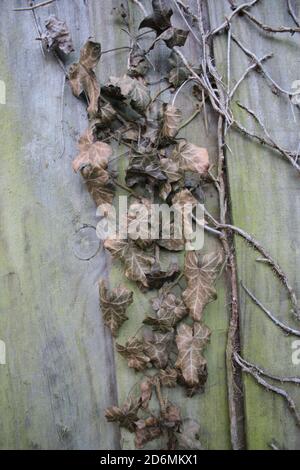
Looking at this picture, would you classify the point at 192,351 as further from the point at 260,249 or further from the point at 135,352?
the point at 260,249

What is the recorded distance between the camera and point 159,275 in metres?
1.55

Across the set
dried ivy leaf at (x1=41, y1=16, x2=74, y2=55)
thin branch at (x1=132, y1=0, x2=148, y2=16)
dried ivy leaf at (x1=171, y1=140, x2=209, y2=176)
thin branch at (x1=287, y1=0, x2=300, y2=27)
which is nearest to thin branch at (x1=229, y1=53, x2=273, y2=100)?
thin branch at (x1=287, y1=0, x2=300, y2=27)

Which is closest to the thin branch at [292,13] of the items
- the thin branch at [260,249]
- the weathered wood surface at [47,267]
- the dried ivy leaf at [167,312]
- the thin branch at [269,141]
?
the thin branch at [269,141]

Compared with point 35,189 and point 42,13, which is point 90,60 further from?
point 35,189

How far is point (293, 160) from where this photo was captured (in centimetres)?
160

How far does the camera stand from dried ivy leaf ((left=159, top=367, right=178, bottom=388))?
153cm

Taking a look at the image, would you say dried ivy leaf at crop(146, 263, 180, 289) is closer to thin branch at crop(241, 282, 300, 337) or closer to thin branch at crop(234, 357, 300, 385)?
thin branch at crop(241, 282, 300, 337)

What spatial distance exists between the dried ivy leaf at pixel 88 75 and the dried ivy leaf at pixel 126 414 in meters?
0.87

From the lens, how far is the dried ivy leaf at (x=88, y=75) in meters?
1.55

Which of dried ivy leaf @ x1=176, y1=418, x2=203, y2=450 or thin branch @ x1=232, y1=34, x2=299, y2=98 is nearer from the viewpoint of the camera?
dried ivy leaf @ x1=176, y1=418, x2=203, y2=450

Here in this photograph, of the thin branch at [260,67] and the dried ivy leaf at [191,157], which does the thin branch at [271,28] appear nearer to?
the thin branch at [260,67]

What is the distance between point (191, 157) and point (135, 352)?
599mm

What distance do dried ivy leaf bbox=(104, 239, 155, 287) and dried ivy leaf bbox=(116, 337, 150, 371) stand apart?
174 millimetres
